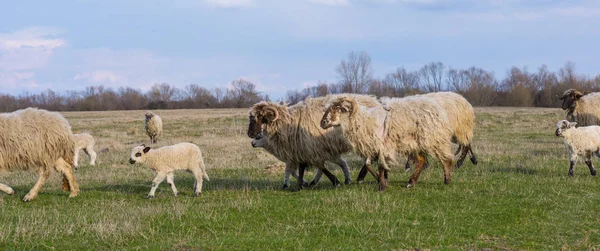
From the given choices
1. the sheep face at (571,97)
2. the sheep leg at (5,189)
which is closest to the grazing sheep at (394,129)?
the sheep leg at (5,189)

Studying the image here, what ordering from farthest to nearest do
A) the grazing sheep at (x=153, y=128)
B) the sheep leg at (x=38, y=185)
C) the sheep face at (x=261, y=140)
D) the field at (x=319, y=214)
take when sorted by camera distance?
the grazing sheep at (x=153, y=128) < the sheep face at (x=261, y=140) < the sheep leg at (x=38, y=185) < the field at (x=319, y=214)

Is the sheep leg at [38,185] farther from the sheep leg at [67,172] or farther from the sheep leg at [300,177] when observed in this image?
the sheep leg at [300,177]

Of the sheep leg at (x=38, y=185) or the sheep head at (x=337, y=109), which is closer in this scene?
the sheep leg at (x=38, y=185)

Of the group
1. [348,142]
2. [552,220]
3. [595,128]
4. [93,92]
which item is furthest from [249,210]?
[93,92]

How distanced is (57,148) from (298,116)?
542 centimetres

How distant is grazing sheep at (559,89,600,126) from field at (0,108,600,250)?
4505 mm

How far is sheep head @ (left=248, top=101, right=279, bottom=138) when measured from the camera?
13.3 metres

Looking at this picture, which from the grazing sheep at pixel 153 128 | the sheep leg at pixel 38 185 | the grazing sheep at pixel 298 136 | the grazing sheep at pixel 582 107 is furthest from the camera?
the grazing sheep at pixel 153 128

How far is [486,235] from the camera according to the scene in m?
8.30

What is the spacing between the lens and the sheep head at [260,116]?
13297 mm

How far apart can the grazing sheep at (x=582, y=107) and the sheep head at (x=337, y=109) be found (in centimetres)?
1061

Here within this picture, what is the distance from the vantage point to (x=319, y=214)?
31.7 feet

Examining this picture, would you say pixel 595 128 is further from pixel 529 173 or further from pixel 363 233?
pixel 363 233

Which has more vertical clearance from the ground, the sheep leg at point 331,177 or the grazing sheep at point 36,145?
the grazing sheep at point 36,145
